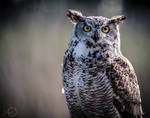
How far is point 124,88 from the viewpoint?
40.5 inches

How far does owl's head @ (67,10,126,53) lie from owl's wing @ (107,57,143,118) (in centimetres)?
9

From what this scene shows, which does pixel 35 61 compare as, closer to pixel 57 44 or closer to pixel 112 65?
pixel 57 44

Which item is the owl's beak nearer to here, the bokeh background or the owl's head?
the owl's head

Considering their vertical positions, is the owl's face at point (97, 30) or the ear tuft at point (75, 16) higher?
the ear tuft at point (75, 16)

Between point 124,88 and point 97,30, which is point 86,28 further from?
point 124,88

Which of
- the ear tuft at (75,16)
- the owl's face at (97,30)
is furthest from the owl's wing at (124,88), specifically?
the ear tuft at (75,16)

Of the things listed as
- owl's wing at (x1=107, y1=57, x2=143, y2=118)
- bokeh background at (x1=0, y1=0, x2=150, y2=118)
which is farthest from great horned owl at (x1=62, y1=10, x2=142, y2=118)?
bokeh background at (x1=0, y1=0, x2=150, y2=118)

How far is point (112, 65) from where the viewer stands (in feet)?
3.28

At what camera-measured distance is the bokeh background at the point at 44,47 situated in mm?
1176

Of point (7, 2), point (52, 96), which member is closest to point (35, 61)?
point (52, 96)

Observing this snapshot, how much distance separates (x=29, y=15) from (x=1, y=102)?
1.58 feet

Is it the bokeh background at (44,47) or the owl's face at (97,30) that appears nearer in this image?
the owl's face at (97,30)

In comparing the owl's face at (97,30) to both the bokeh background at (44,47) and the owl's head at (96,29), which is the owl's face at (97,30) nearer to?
the owl's head at (96,29)

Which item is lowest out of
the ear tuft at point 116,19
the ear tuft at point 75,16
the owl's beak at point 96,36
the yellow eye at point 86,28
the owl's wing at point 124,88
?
the owl's wing at point 124,88
